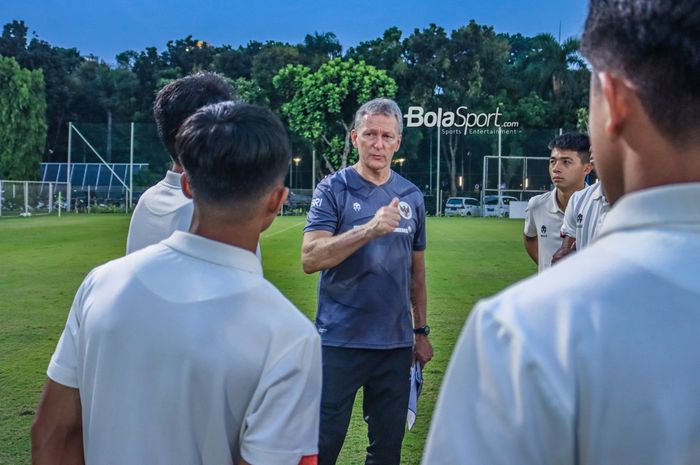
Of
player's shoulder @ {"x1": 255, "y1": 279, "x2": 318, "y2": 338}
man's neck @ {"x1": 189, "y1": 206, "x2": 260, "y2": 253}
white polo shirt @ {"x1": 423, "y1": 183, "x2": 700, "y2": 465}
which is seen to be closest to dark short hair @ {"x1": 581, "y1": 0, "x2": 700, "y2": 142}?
white polo shirt @ {"x1": 423, "y1": 183, "x2": 700, "y2": 465}

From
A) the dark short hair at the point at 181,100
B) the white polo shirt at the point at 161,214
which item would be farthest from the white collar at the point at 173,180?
the dark short hair at the point at 181,100

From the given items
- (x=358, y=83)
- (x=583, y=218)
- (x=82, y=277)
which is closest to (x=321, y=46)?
(x=358, y=83)

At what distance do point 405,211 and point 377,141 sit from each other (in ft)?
1.39

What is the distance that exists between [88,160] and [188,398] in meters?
52.0

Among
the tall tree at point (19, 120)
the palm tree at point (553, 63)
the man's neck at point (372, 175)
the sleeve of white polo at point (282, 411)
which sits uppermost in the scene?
the palm tree at point (553, 63)

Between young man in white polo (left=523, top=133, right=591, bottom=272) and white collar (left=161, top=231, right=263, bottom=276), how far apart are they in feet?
15.9

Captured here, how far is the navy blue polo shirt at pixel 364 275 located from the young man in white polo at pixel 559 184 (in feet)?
8.16

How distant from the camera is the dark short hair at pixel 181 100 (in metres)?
3.09

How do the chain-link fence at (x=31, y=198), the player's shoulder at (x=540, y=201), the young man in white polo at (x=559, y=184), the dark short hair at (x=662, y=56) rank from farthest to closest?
the chain-link fence at (x=31, y=198) → the player's shoulder at (x=540, y=201) → the young man in white polo at (x=559, y=184) → the dark short hair at (x=662, y=56)

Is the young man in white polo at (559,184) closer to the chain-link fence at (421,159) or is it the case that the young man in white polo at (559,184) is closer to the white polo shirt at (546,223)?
the white polo shirt at (546,223)

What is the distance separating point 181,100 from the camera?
3082 millimetres

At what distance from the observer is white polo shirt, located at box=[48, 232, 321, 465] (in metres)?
1.79

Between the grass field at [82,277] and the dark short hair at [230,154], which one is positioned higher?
the dark short hair at [230,154]

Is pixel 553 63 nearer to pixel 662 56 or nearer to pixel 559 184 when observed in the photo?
pixel 559 184
